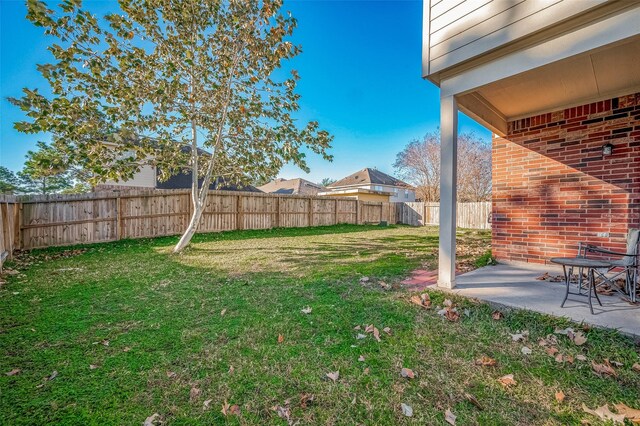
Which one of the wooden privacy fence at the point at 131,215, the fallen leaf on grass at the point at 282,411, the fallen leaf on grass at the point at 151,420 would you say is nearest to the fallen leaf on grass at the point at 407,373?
the fallen leaf on grass at the point at 282,411

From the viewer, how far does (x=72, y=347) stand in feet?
7.88

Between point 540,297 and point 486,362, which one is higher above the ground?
point 540,297

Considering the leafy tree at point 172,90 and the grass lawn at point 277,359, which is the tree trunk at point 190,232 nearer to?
the leafy tree at point 172,90

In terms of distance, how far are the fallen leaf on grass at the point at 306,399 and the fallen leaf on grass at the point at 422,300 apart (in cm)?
182

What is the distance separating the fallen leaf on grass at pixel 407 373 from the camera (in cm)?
198

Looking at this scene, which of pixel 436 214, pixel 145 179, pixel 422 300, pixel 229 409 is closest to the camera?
pixel 229 409

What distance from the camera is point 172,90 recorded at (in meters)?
6.32

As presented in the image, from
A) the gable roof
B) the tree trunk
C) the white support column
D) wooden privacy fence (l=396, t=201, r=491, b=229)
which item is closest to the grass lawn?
the white support column

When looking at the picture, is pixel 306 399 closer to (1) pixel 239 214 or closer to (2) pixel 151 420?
(2) pixel 151 420

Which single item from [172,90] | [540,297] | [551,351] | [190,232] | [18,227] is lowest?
[551,351]

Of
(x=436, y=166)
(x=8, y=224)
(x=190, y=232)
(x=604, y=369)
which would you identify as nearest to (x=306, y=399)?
(x=604, y=369)

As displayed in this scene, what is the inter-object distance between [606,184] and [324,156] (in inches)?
230

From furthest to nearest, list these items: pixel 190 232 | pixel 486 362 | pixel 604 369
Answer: pixel 190 232, pixel 486 362, pixel 604 369

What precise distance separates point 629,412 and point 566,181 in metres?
3.92
